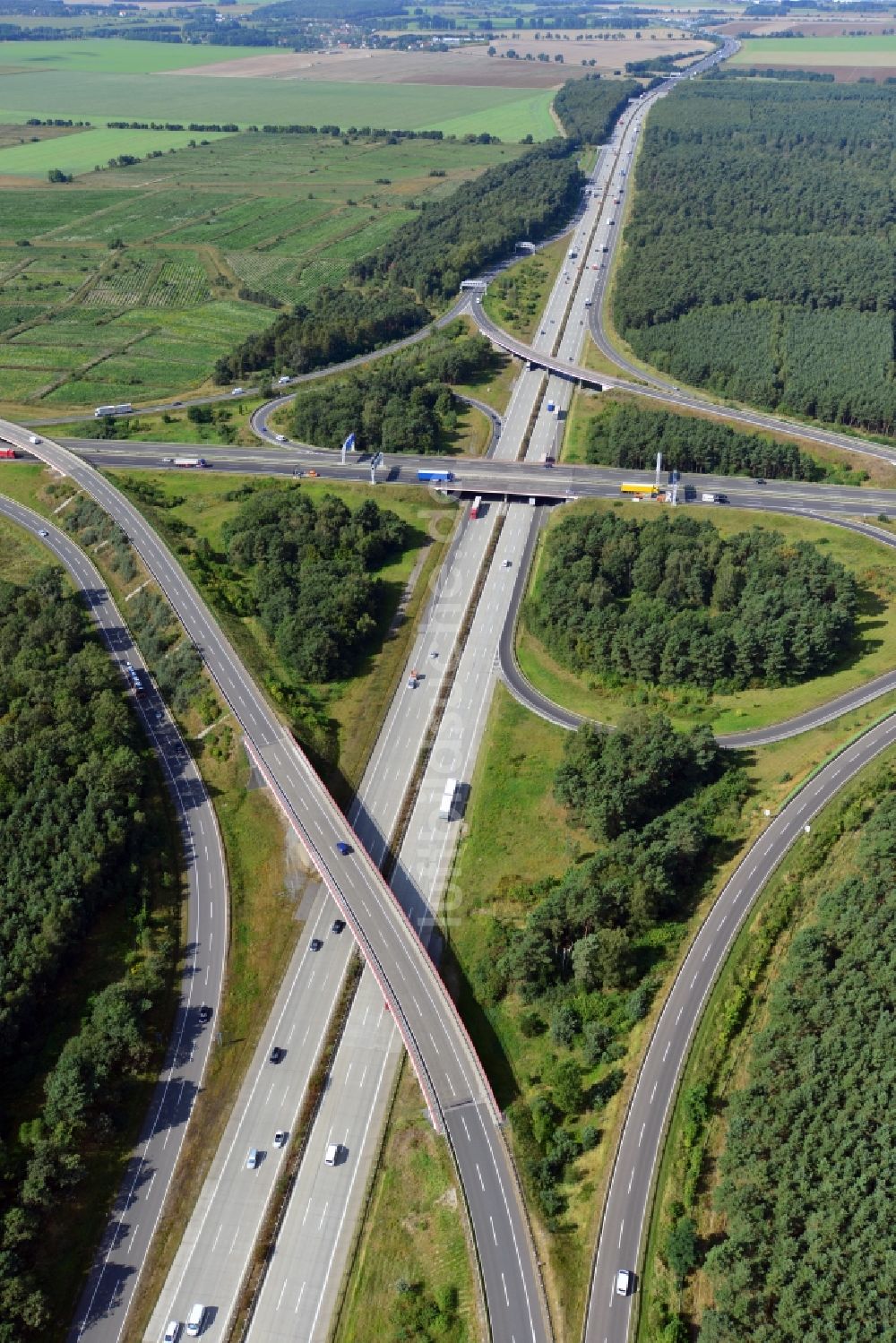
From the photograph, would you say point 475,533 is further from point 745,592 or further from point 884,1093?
point 884,1093

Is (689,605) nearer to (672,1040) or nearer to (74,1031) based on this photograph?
(672,1040)

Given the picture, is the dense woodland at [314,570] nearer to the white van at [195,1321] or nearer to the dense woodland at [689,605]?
the dense woodland at [689,605]

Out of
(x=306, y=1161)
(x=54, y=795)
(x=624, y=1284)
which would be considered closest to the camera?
(x=624, y=1284)

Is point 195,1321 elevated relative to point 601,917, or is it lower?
lower

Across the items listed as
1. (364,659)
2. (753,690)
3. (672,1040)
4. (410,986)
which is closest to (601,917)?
(672,1040)

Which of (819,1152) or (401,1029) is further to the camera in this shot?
(401,1029)

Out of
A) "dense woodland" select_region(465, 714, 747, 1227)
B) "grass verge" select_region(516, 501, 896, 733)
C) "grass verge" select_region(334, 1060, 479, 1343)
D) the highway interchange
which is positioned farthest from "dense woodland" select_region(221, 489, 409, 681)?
"grass verge" select_region(334, 1060, 479, 1343)
